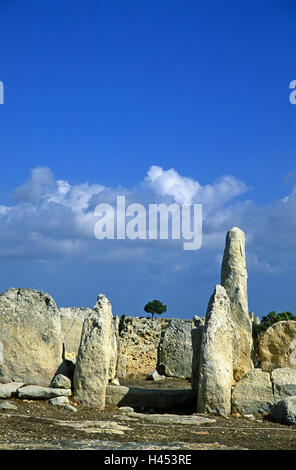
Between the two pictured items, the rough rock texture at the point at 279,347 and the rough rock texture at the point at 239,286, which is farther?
the rough rock texture at the point at 239,286

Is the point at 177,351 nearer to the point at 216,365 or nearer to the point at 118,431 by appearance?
the point at 216,365

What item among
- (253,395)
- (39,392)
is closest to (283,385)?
(253,395)

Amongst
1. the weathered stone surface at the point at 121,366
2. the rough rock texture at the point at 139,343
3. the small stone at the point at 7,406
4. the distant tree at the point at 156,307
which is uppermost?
the distant tree at the point at 156,307

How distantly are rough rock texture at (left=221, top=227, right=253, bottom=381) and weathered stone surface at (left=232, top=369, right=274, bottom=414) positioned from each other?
7.55 ft

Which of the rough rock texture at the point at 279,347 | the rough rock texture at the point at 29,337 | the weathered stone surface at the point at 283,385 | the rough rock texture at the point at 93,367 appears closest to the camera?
the weathered stone surface at the point at 283,385

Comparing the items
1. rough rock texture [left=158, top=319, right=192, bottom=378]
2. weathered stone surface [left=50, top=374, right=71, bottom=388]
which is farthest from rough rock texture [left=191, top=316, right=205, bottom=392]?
rough rock texture [left=158, top=319, right=192, bottom=378]

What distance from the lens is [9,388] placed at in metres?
14.0

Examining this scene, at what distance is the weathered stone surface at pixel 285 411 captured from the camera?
13016 millimetres

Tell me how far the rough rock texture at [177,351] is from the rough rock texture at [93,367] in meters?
8.02

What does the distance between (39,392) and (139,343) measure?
9812mm

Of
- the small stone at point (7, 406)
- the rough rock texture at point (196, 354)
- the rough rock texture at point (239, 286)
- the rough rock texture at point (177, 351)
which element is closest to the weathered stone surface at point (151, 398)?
the rough rock texture at point (196, 354)

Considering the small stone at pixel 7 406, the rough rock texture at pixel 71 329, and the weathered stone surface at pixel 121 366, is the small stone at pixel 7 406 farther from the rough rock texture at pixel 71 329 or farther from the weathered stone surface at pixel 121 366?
the weathered stone surface at pixel 121 366
